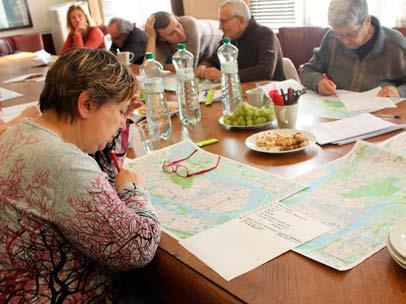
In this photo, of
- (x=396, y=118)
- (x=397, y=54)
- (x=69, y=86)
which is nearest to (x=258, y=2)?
(x=397, y=54)

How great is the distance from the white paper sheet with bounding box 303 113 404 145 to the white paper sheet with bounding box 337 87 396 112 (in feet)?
0.41

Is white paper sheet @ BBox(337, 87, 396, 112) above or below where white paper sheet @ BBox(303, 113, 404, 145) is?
below

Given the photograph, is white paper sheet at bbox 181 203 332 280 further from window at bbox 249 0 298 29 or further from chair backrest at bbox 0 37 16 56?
chair backrest at bbox 0 37 16 56

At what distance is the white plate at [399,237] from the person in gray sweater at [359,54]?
1116 millimetres

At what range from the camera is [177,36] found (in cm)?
296

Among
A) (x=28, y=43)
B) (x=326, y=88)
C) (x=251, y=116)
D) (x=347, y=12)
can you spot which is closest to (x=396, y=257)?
(x=251, y=116)

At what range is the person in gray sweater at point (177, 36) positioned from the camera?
2.94m

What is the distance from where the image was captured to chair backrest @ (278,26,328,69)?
3.52 metres

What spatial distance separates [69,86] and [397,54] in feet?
5.23

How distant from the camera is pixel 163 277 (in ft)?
2.86

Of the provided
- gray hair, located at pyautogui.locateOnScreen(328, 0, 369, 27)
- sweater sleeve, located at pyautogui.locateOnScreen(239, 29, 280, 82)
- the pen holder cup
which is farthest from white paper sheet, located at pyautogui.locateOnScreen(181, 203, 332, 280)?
sweater sleeve, located at pyautogui.locateOnScreen(239, 29, 280, 82)

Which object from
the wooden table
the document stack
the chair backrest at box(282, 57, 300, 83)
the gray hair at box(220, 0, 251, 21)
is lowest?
the chair backrest at box(282, 57, 300, 83)

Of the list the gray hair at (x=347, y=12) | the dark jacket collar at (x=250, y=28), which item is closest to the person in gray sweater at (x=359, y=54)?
the gray hair at (x=347, y=12)

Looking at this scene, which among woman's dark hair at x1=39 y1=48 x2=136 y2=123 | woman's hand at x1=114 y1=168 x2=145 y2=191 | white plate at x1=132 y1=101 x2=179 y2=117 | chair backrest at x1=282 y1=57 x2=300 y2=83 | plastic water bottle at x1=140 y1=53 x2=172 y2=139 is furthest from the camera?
chair backrest at x1=282 y1=57 x2=300 y2=83
